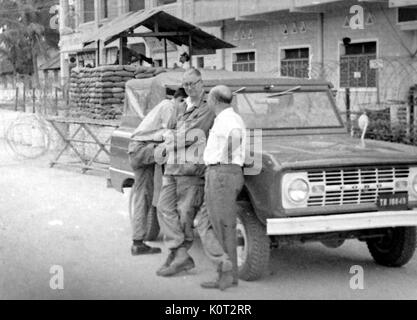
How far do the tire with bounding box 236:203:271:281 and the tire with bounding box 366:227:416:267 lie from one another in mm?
1347

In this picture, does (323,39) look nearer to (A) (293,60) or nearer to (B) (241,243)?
(A) (293,60)

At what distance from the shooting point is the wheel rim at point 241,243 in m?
6.91

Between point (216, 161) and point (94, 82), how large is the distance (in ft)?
47.4

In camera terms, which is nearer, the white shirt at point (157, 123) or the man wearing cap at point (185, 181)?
the man wearing cap at point (185, 181)

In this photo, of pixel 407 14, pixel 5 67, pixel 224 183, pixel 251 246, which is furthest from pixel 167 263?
pixel 5 67

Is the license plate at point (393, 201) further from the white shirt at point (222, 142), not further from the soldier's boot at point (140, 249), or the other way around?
the soldier's boot at point (140, 249)

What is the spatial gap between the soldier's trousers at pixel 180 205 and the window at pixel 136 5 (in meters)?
29.0

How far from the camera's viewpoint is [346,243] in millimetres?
8914

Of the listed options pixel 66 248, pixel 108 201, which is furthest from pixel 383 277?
pixel 108 201

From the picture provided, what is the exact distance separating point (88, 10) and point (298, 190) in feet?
121

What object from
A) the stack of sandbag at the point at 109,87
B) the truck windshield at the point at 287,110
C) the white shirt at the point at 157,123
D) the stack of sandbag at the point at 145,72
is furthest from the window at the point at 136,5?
the white shirt at the point at 157,123

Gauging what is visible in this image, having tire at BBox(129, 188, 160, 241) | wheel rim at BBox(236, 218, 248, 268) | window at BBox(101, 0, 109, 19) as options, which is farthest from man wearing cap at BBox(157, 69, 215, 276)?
window at BBox(101, 0, 109, 19)
